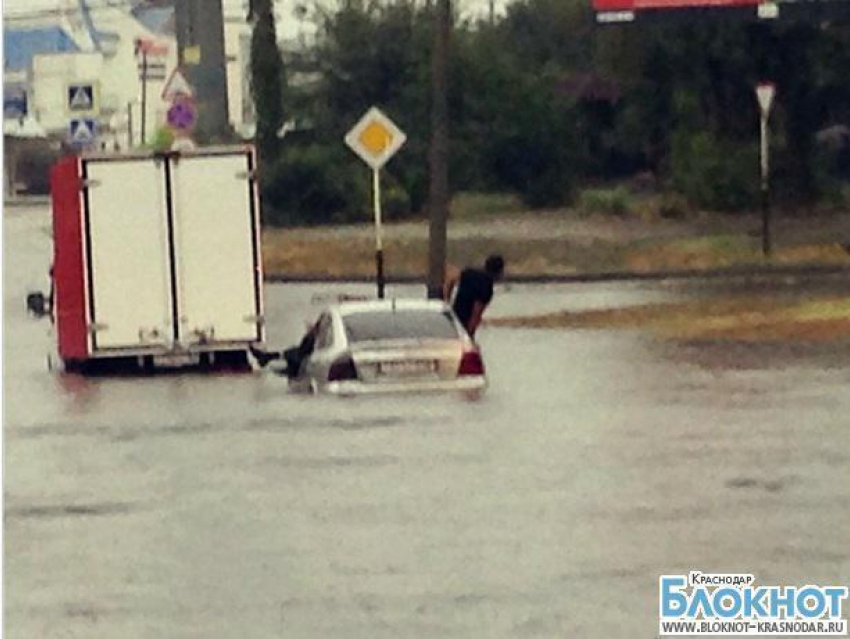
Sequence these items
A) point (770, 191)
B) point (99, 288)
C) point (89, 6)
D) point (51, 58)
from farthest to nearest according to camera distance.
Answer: point (770, 191) < point (89, 6) < point (51, 58) < point (99, 288)

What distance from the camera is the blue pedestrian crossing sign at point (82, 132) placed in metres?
39.8

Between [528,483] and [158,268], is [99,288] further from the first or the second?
[528,483]

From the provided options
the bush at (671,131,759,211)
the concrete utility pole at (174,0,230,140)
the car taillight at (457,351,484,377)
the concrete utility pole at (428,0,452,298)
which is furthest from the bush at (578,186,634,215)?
the car taillight at (457,351,484,377)

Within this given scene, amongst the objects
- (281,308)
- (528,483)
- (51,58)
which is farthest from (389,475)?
(51,58)

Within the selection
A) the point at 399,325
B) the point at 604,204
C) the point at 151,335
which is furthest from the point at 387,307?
the point at 604,204

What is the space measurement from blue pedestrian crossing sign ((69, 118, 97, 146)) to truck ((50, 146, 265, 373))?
1548cm

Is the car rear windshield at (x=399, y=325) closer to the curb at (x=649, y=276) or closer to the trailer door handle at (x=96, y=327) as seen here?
the trailer door handle at (x=96, y=327)

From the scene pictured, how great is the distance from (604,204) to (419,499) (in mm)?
34386

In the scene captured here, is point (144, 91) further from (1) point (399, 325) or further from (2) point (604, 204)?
(1) point (399, 325)

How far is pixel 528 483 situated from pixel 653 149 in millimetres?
36338

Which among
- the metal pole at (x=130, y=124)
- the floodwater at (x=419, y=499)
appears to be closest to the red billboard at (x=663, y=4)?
the metal pole at (x=130, y=124)

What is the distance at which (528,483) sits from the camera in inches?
575

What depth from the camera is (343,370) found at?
20.2 m

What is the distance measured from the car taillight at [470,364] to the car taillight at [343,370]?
798mm
